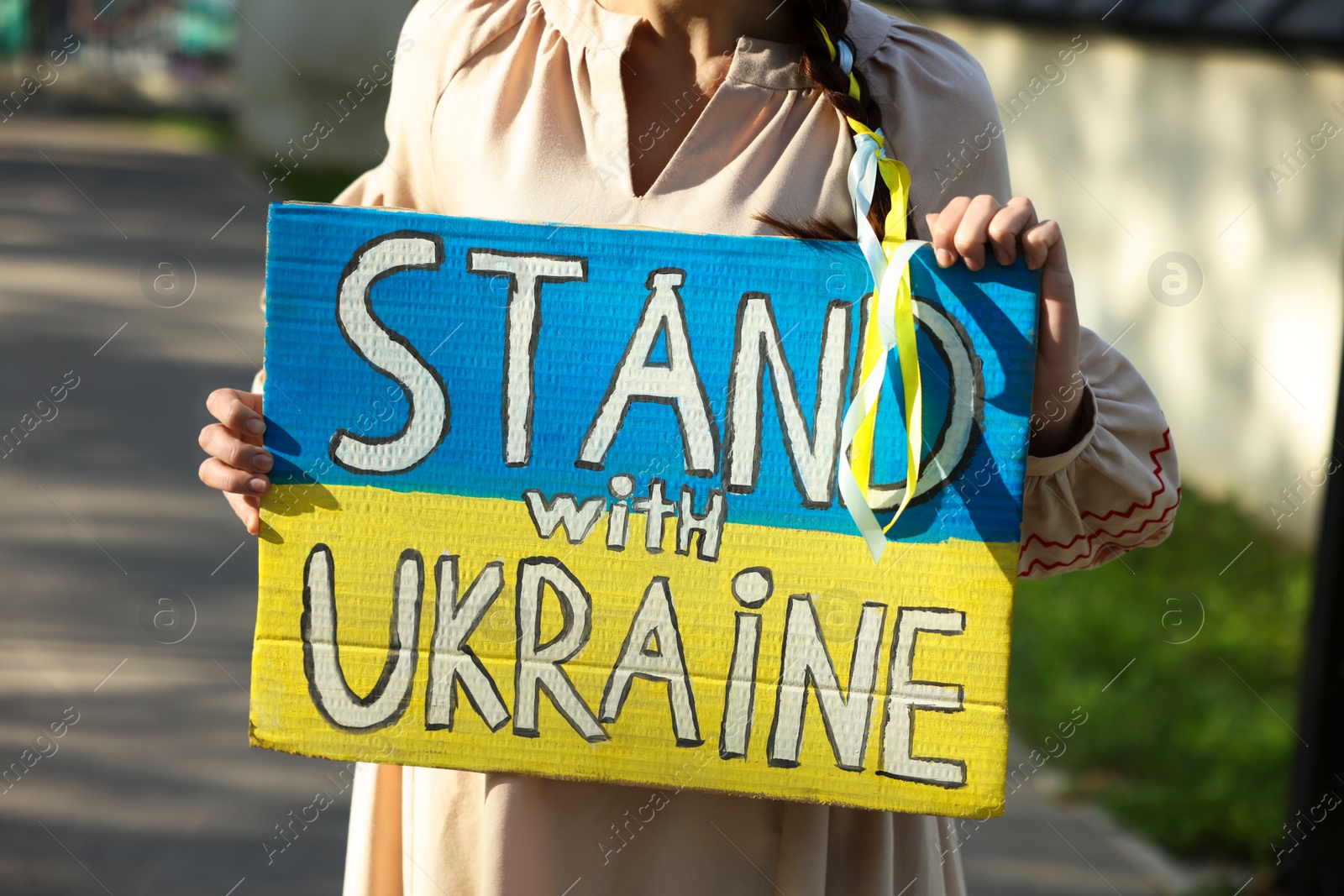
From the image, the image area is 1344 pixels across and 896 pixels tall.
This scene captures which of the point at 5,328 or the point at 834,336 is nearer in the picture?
the point at 834,336

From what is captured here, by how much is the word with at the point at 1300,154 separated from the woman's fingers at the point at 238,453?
5.06 metres

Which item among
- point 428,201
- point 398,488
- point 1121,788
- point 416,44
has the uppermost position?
point 416,44

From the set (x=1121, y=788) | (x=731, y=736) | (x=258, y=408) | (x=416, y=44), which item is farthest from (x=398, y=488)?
(x=1121, y=788)

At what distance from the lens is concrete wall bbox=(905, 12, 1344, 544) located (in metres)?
5.24

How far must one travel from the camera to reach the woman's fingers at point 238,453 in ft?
4.36

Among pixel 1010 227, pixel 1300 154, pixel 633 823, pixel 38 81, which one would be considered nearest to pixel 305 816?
pixel 633 823

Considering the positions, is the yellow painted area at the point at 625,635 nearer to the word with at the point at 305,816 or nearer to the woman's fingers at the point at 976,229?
the woman's fingers at the point at 976,229

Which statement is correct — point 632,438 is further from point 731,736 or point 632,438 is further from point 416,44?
point 416,44

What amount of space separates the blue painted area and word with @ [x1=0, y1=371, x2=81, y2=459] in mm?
4898

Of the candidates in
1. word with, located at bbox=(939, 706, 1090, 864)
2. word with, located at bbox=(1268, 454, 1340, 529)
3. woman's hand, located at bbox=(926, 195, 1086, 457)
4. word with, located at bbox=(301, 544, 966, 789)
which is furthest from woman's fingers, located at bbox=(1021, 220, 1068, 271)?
word with, located at bbox=(1268, 454, 1340, 529)

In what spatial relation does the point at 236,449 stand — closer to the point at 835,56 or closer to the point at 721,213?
the point at 721,213

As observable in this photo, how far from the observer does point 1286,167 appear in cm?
532

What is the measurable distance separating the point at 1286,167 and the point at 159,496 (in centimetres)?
506

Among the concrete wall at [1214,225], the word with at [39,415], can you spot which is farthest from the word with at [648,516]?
the word with at [39,415]
